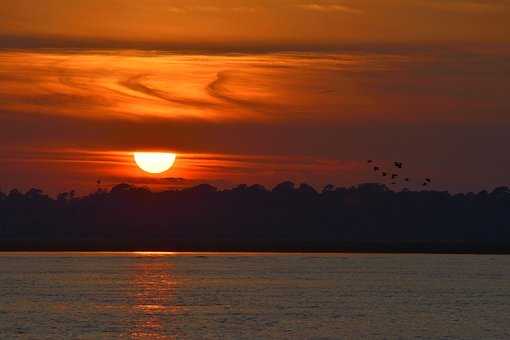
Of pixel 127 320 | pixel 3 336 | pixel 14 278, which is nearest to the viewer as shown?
pixel 3 336

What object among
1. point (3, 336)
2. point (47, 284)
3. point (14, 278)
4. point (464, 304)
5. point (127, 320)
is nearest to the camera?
point (3, 336)

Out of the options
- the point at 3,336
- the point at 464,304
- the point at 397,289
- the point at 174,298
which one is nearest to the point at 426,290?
the point at 397,289

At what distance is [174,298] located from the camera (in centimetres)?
13788

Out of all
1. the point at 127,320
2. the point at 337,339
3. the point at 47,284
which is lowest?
the point at 337,339

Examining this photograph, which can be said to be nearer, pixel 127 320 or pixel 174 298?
pixel 127 320

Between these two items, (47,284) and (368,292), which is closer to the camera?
(368,292)

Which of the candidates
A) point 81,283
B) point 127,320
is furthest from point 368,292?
point 127,320

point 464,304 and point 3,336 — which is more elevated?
point 464,304

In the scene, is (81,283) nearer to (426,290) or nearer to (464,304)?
(426,290)

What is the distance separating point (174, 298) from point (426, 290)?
127ft

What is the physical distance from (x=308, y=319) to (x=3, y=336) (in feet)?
93.3

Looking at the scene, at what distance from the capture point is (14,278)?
183 meters

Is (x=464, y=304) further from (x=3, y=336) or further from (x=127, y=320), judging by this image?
(x=3, y=336)

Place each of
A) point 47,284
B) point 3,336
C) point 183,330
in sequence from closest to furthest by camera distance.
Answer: point 3,336
point 183,330
point 47,284
